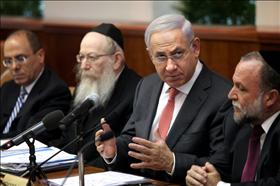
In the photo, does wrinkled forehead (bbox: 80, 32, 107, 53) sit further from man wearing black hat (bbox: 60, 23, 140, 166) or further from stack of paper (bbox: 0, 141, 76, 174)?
stack of paper (bbox: 0, 141, 76, 174)

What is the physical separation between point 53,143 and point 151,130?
124cm

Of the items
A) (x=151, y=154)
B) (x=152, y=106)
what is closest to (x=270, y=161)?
(x=151, y=154)

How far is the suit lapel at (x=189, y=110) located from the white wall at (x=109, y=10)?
11.7ft

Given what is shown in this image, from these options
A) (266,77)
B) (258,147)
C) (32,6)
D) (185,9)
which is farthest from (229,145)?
(32,6)

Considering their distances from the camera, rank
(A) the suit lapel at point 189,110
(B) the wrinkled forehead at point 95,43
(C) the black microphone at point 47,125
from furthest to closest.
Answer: (B) the wrinkled forehead at point 95,43
(A) the suit lapel at point 189,110
(C) the black microphone at point 47,125

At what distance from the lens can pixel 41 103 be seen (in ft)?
19.8

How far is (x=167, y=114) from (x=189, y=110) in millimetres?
180

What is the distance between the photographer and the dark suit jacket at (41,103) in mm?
5961

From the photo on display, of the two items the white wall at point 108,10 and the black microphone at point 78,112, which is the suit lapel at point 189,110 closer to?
the black microphone at point 78,112

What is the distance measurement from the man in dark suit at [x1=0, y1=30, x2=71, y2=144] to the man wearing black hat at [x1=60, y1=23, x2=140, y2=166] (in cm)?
49

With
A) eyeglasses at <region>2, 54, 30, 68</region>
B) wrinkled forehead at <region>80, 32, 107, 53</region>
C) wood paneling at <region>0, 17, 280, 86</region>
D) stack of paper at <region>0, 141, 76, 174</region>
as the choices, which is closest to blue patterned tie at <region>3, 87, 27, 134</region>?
eyeglasses at <region>2, 54, 30, 68</region>

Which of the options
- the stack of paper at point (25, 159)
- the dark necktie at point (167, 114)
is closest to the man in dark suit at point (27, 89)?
the stack of paper at point (25, 159)

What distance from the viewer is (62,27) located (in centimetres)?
877

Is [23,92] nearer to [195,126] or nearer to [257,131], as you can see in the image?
[195,126]
